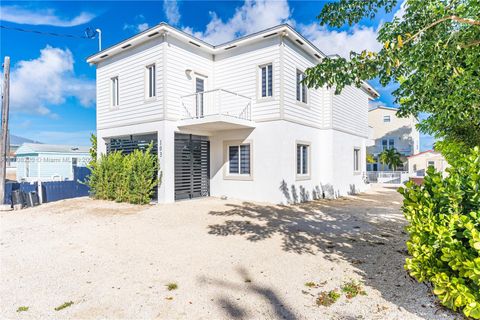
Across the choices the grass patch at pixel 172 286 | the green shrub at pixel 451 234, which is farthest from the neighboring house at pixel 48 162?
the green shrub at pixel 451 234

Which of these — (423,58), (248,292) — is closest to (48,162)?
(248,292)

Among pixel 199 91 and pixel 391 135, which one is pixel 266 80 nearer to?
pixel 199 91

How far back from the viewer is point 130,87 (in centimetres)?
1291

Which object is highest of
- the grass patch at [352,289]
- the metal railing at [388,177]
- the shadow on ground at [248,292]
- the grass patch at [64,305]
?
the metal railing at [388,177]

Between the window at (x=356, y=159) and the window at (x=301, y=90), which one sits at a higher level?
the window at (x=301, y=90)

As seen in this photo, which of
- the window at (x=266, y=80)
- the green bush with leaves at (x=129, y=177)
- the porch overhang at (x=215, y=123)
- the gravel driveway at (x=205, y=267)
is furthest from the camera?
the window at (x=266, y=80)

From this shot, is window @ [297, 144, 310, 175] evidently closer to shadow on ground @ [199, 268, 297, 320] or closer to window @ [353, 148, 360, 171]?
window @ [353, 148, 360, 171]

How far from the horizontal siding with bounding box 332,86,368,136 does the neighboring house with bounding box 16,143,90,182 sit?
15.1 metres

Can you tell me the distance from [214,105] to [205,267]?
9.19m

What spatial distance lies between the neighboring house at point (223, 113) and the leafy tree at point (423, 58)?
6183 millimetres

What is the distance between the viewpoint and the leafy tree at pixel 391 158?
3133 centimetres

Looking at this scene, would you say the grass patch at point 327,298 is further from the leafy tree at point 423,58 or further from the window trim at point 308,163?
the window trim at point 308,163

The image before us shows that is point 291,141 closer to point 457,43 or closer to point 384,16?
point 384,16

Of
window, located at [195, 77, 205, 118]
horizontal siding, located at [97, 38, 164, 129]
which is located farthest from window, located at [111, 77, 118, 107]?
window, located at [195, 77, 205, 118]
